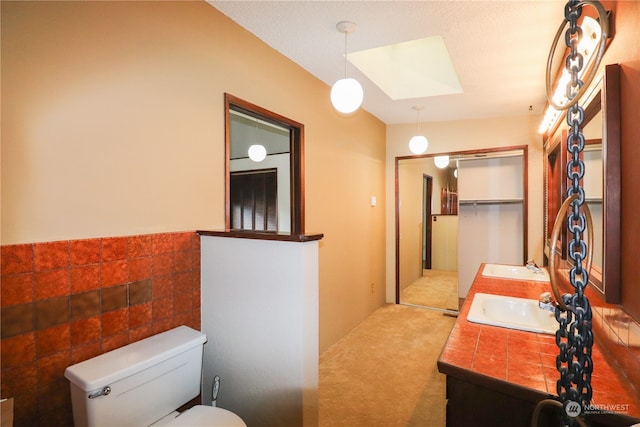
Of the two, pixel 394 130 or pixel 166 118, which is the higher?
pixel 394 130

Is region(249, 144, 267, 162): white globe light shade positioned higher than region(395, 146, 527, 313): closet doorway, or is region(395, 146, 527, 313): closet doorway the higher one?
region(249, 144, 267, 162): white globe light shade

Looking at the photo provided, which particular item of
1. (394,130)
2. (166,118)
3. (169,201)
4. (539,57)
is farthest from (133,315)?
(394,130)

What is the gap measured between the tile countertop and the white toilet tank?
112cm

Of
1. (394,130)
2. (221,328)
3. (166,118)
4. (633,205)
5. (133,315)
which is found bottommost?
(221,328)

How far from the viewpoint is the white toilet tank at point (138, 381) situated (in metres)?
1.20

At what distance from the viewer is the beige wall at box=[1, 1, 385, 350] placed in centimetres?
118

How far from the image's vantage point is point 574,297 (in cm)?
70

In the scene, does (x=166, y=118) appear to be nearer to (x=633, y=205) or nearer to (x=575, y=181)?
(x=575, y=181)

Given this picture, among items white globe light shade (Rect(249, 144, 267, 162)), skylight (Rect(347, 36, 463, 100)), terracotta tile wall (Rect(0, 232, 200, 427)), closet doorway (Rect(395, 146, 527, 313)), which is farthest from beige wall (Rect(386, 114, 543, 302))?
terracotta tile wall (Rect(0, 232, 200, 427))

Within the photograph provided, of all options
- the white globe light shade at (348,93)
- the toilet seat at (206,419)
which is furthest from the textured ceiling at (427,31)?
the toilet seat at (206,419)

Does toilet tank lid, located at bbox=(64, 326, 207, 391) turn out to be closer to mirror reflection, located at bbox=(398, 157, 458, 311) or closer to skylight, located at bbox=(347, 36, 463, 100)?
skylight, located at bbox=(347, 36, 463, 100)

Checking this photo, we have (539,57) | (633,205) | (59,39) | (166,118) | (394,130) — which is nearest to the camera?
(633,205)

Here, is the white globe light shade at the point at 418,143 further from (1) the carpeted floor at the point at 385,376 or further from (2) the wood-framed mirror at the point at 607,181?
(2) the wood-framed mirror at the point at 607,181

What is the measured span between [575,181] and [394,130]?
387cm
